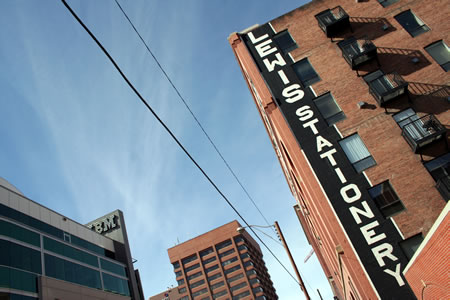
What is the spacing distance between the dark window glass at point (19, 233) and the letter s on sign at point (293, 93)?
21.5 m

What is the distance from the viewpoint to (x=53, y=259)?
82.2 ft

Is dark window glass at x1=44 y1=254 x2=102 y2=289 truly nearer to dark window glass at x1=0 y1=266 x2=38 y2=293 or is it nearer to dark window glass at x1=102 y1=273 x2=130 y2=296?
dark window glass at x1=102 y1=273 x2=130 y2=296

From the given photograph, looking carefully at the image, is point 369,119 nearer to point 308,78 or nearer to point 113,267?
point 308,78

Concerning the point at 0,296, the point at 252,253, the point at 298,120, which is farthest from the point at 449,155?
the point at 252,253

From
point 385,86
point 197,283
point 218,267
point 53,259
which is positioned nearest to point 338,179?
point 385,86

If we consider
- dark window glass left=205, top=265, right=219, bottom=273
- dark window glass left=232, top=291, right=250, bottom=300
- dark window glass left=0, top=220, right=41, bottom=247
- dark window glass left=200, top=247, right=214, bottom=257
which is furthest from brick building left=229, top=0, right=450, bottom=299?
dark window glass left=200, top=247, right=214, bottom=257

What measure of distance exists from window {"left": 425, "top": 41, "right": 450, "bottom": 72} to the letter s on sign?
312 inches

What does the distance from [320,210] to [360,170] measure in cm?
319

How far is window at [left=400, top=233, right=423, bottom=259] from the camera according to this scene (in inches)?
593

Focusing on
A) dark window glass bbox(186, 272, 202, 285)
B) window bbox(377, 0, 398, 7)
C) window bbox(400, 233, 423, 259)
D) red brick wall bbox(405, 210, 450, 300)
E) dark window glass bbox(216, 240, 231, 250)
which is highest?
dark window glass bbox(216, 240, 231, 250)

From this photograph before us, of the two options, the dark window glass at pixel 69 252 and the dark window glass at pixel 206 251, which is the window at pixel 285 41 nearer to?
the dark window glass at pixel 69 252

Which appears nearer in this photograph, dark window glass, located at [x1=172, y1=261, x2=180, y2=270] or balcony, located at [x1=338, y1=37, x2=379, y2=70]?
balcony, located at [x1=338, y1=37, x2=379, y2=70]

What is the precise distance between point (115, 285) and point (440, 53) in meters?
34.3

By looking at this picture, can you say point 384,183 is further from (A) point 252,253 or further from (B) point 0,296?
(A) point 252,253
